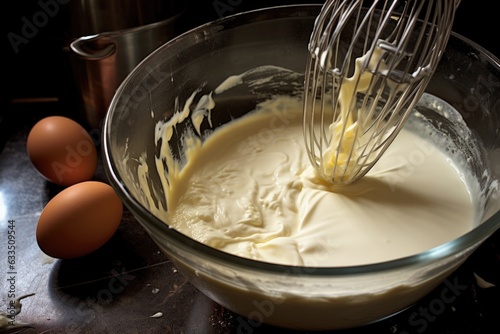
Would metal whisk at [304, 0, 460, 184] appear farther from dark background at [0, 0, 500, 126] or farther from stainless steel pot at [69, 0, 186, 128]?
stainless steel pot at [69, 0, 186, 128]

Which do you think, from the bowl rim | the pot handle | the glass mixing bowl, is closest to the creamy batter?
the glass mixing bowl

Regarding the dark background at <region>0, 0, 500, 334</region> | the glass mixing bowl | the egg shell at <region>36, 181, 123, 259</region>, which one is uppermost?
the glass mixing bowl

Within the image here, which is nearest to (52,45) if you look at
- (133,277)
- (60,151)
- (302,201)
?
(60,151)

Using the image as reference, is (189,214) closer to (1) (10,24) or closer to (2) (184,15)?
(2) (184,15)

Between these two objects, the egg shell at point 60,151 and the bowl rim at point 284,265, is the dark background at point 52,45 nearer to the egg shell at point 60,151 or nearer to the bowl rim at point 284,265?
the egg shell at point 60,151

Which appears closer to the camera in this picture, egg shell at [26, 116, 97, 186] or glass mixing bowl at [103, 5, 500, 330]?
glass mixing bowl at [103, 5, 500, 330]

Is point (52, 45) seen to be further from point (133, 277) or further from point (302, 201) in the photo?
point (302, 201)

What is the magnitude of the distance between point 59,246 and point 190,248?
1.38 feet

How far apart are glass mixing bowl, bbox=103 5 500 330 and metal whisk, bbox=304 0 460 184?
0.12 m

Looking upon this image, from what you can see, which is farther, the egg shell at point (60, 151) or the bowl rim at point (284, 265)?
the egg shell at point (60, 151)

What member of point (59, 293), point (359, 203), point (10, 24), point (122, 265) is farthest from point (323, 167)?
point (10, 24)

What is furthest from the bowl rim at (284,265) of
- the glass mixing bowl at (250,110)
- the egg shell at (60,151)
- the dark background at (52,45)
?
the dark background at (52,45)

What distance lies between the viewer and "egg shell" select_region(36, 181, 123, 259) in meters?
1.06

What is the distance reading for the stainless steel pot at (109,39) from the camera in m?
1.33
